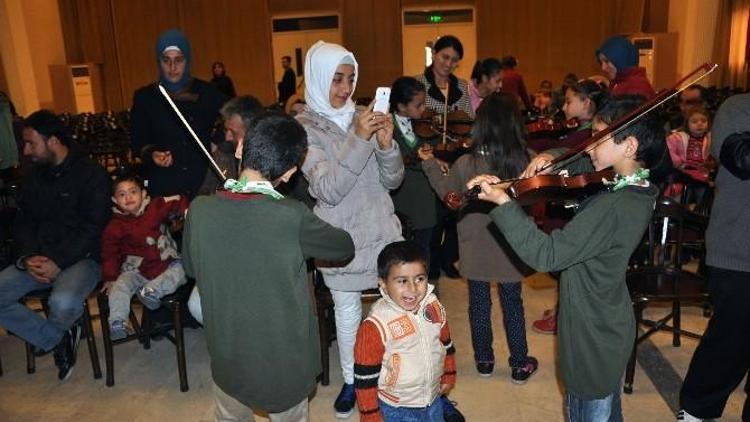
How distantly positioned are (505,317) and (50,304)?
2.24 m

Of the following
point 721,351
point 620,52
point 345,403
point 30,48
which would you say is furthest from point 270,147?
point 30,48

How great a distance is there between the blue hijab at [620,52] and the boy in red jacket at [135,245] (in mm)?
2655

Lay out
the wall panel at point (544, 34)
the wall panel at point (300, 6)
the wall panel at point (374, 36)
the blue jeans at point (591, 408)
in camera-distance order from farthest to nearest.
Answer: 1. the wall panel at point (300, 6)
2. the wall panel at point (374, 36)
3. the wall panel at point (544, 34)
4. the blue jeans at point (591, 408)

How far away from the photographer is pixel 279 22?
42.1 ft

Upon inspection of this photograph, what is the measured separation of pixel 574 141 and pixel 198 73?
11.8 m

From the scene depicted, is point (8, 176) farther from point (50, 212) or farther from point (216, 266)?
point (216, 266)

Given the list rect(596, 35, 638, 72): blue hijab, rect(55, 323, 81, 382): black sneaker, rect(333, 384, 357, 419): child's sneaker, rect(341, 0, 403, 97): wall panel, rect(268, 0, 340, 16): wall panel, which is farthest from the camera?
rect(268, 0, 340, 16): wall panel

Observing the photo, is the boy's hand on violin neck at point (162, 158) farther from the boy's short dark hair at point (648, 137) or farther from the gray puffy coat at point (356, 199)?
the boy's short dark hair at point (648, 137)

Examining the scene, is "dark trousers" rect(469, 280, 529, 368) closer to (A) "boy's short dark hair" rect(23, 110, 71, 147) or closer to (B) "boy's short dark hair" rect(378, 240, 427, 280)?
(B) "boy's short dark hair" rect(378, 240, 427, 280)

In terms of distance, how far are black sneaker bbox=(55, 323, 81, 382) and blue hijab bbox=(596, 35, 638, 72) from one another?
3428 millimetres

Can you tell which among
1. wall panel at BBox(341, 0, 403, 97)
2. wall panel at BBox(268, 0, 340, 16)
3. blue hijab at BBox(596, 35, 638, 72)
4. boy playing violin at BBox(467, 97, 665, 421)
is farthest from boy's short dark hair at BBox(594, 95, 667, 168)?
wall panel at BBox(268, 0, 340, 16)

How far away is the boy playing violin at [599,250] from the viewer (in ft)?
5.58

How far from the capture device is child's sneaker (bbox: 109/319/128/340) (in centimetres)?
297

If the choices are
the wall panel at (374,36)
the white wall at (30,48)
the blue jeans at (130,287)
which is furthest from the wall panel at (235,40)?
the blue jeans at (130,287)
